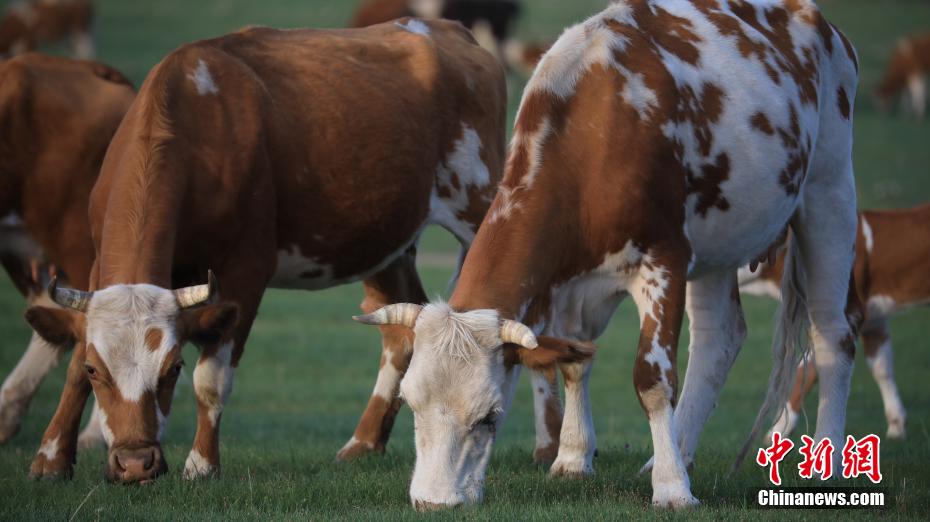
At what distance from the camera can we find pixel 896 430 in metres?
12.9

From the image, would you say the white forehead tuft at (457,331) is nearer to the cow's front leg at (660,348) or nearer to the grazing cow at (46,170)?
the cow's front leg at (660,348)

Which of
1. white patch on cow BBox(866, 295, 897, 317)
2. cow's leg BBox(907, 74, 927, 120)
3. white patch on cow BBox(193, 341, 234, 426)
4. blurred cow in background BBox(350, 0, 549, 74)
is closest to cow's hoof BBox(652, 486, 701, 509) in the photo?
white patch on cow BBox(193, 341, 234, 426)

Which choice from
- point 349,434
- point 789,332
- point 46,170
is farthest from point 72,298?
point 349,434

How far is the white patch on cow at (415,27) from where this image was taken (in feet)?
35.1

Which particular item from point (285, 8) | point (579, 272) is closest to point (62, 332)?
point (579, 272)

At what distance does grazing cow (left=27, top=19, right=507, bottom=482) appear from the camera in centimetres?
755

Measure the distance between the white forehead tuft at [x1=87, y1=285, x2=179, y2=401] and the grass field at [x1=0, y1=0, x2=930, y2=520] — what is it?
1.93 ft

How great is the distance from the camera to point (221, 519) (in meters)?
6.76

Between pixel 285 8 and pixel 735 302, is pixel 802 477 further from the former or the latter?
pixel 285 8

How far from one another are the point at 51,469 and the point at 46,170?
8.58 ft

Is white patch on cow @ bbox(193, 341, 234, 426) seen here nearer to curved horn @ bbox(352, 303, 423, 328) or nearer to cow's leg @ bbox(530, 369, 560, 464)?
curved horn @ bbox(352, 303, 423, 328)

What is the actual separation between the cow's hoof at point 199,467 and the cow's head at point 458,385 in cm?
203

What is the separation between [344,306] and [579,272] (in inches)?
684

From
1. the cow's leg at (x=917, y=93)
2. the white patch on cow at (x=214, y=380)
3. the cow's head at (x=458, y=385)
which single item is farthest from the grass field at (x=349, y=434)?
the cow's leg at (x=917, y=93)
